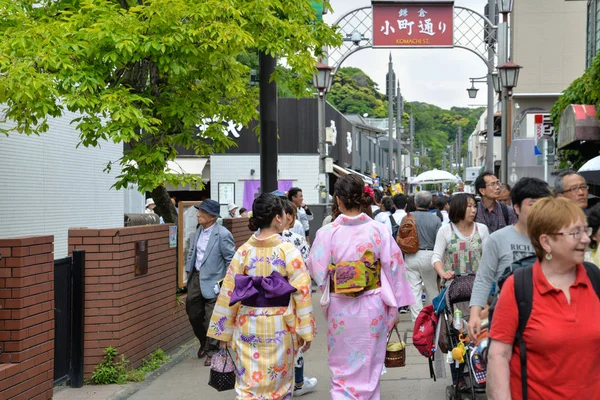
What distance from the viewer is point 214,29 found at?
28.7 feet

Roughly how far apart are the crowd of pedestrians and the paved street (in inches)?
30.6

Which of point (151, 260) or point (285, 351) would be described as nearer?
point (285, 351)

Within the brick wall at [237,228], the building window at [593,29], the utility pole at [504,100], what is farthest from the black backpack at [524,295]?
the utility pole at [504,100]

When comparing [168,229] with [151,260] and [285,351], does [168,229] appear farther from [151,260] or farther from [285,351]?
[285,351]

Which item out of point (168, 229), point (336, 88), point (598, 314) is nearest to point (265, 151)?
point (168, 229)

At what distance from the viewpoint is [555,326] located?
3.09 meters

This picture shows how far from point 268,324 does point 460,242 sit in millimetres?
2362

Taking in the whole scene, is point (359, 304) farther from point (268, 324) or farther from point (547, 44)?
point (547, 44)

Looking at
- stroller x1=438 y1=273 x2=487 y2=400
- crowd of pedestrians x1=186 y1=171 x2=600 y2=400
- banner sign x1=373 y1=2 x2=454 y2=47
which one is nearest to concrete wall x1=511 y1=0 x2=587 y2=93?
banner sign x1=373 y1=2 x2=454 y2=47

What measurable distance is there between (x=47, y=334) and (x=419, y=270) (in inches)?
215

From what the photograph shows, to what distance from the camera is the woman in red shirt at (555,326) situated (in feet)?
10.2

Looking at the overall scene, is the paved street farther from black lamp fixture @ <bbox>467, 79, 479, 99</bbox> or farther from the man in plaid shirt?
black lamp fixture @ <bbox>467, 79, 479, 99</bbox>

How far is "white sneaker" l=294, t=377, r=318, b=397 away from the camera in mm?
7531

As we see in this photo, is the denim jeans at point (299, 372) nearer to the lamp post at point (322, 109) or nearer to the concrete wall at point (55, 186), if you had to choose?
the concrete wall at point (55, 186)
